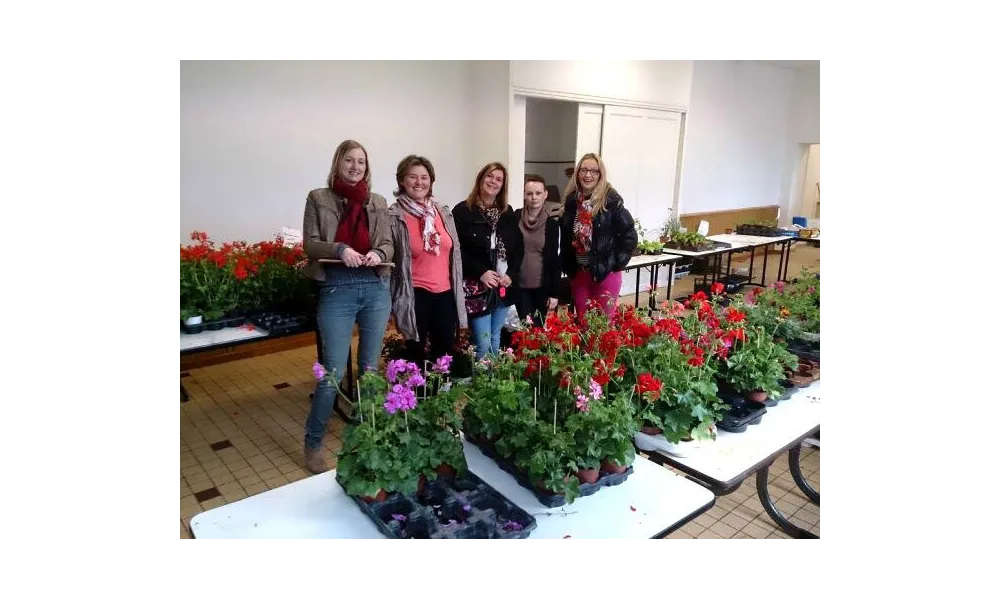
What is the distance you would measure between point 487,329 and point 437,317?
37cm

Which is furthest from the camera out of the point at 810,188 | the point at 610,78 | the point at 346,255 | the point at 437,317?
the point at 810,188

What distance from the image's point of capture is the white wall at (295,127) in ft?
13.1

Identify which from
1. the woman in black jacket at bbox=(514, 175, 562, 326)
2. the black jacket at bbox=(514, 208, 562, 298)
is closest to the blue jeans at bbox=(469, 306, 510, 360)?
the woman in black jacket at bbox=(514, 175, 562, 326)

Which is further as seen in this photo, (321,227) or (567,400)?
(321,227)

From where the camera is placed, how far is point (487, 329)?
287 cm

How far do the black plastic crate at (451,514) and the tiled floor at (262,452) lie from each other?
91 centimetres

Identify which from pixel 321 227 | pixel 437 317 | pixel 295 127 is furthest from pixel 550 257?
pixel 295 127

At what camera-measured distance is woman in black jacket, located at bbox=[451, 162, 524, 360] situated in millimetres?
2664

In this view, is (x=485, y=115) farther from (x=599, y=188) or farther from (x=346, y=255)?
(x=346, y=255)

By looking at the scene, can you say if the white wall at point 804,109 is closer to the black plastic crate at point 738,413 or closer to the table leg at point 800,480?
Answer: the table leg at point 800,480

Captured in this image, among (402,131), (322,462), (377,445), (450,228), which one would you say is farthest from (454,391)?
(402,131)

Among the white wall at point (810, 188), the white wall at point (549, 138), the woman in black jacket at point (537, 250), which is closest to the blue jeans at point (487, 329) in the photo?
the woman in black jacket at point (537, 250)

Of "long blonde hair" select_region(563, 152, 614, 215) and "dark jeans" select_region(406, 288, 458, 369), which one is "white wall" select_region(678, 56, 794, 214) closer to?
"long blonde hair" select_region(563, 152, 614, 215)

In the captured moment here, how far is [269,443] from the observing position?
2889 millimetres
